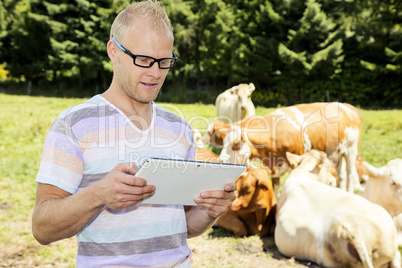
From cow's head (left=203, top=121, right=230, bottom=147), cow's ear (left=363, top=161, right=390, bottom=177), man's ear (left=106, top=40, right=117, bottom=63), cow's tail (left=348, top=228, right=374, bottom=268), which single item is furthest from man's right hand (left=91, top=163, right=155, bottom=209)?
cow's head (left=203, top=121, right=230, bottom=147)

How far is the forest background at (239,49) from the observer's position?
2214 cm

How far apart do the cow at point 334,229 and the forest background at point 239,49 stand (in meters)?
19.0

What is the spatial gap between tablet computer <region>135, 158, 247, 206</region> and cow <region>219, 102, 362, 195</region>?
4472 millimetres

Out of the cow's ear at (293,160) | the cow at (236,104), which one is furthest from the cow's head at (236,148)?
the cow at (236,104)

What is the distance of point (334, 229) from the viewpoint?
12.5 ft

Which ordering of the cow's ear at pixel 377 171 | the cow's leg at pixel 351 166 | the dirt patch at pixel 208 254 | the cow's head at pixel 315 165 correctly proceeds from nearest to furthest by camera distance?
the dirt patch at pixel 208 254 < the cow's ear at pixel 377 171 < the cow's head at pixel 315 165 < the cow's leg at pixel 351 166

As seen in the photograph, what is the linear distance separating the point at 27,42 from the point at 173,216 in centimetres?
3612

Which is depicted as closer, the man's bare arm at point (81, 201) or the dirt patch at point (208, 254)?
the man's bare arm at point (81, 201)

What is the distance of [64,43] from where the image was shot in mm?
29516

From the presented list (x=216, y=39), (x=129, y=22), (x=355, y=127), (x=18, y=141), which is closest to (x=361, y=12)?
(x=216, y=39)

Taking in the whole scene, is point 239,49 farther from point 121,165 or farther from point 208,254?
point 121,165

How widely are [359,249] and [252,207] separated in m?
1.69

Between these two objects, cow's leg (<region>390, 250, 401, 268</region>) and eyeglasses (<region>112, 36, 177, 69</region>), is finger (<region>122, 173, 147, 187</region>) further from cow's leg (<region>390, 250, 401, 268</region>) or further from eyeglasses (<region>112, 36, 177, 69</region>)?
cow's leg (<region>390, 250, 401, 268</region>)

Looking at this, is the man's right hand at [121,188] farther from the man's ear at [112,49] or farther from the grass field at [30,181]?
the grass field at [30,181]
